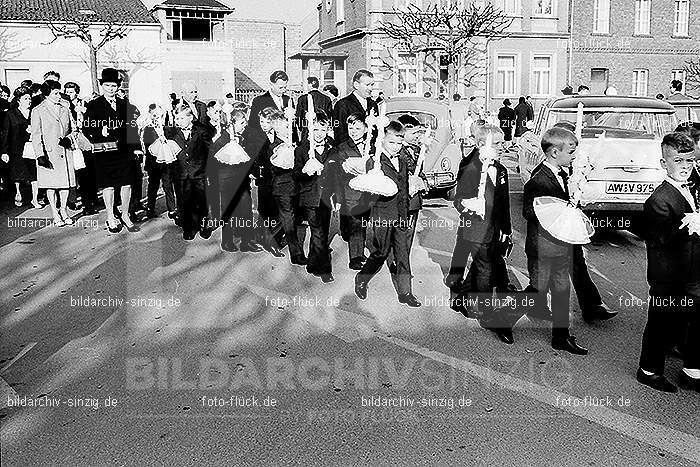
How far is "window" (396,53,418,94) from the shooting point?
37.1 metres

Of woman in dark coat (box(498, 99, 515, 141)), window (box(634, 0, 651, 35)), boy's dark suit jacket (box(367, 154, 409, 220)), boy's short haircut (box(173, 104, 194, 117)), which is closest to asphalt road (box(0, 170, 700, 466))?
boy's dark suit jacket (box(367, 154, 409, 220))

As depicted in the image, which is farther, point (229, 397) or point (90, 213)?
point (90, 213)

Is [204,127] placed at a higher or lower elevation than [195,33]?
lower

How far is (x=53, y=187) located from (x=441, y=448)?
8302 millimetres

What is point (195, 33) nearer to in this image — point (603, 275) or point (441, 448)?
point (603, 275)

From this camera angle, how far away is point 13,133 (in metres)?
12.3

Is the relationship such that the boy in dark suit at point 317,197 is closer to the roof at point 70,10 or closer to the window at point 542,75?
the window at point 542,75

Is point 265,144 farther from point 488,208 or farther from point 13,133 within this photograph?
point 13,133

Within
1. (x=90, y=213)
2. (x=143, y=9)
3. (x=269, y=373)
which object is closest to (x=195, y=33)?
(x=143, y=9)

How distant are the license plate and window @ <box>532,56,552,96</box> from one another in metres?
31.0

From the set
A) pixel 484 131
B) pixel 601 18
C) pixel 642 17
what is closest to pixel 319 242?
pixel 484 131

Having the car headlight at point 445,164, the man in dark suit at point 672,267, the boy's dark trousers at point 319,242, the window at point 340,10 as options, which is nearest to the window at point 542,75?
the window at point 340,10

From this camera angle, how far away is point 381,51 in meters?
36.9

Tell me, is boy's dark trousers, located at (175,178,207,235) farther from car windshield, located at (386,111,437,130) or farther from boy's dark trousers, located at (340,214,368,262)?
car windshield, located at (386,111,437,130)
